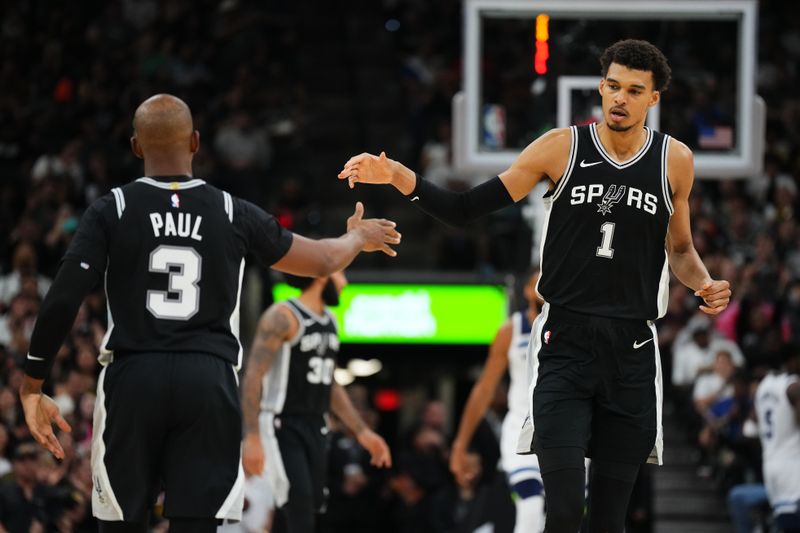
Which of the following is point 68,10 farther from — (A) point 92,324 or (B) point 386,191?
(A) point 92,324

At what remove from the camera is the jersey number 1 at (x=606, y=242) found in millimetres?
6125

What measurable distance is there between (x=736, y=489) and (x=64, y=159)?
1019 cm

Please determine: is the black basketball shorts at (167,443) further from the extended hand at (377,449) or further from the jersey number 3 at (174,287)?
the extended hand at (377,449)

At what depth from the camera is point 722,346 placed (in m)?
15.8

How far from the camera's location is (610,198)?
614cm

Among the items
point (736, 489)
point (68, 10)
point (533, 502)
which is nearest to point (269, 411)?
point (533, 502)

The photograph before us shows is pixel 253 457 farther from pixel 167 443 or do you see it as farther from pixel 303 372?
pixel 167 443

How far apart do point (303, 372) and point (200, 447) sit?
319 cm

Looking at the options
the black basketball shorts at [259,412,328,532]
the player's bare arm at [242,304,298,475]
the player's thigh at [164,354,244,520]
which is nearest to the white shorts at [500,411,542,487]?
the black basketball shorts at [259,412,328,532]

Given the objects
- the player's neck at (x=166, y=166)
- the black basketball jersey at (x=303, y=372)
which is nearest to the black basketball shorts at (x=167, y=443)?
the player's neck at (x=166, y=166)

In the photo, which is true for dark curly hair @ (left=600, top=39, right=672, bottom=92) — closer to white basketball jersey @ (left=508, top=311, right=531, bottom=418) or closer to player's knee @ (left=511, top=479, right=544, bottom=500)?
white basketball jersey @ (left=508, top=311, right=531, bottom=418)

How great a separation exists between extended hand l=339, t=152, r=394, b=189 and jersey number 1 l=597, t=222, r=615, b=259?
931 millimetres

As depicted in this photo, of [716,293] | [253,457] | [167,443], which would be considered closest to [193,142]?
[167,443]

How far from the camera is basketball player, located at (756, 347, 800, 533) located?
1176 centimetres
